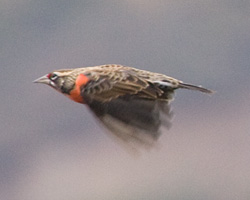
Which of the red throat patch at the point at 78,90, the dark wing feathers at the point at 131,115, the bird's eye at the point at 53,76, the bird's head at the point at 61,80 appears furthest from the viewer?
the bird's eye at the point at 53,76

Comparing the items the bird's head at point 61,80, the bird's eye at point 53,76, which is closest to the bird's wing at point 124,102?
the bird's head at point 61,80

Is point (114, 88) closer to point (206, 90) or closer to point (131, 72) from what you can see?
point (131, 72)

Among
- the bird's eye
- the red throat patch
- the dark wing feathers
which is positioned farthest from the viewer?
the bird's eye

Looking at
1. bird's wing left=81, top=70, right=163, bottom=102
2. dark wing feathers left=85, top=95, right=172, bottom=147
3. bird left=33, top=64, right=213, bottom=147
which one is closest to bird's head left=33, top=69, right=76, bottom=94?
bird left=33, top=64, right=213, bottom=147

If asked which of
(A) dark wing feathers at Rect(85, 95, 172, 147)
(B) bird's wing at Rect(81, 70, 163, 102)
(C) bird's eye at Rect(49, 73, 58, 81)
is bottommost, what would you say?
(A) dark wing feathers at Rect(85, 95, 172, 147)

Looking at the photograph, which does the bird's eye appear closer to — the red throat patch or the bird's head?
the bird's head

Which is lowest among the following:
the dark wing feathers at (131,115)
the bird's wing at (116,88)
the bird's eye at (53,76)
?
the dark wing feathers at (131,115)

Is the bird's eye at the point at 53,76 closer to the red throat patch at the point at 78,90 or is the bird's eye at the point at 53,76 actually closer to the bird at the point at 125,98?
the bird at the point at 125,98

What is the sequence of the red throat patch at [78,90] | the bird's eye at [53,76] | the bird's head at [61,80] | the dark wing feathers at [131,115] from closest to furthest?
the dark wing feathers at [131,115]
the red throat patch at [78,90]
the bird's head at [61,80]
the bird's eye at [53,76]

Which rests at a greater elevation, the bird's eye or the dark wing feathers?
the bird's eye
